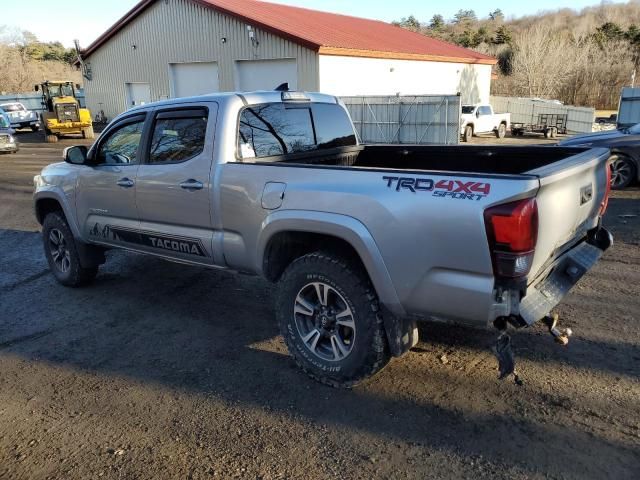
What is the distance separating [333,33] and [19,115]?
19.0 meters

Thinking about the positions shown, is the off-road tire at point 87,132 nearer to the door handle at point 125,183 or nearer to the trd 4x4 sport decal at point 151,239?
the trd 4x4 sport decal at point 151,239

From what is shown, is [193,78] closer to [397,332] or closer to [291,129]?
[291,129]

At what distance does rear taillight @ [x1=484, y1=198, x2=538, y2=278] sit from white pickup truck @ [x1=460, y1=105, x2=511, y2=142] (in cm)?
2098

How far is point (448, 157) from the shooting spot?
490 centimetres

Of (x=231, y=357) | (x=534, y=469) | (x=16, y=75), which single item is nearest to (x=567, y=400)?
(x=534, y=469)

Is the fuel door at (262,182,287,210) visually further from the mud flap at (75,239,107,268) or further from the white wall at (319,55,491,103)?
the white wall at (319,55,491,103)

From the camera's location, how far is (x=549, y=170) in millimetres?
2889

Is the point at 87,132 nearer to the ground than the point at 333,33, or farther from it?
nearer to the ground

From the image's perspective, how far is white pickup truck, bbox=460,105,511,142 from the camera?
23312mm

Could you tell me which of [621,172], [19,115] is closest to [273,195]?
[621,172]

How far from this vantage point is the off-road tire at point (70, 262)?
5562 millimetres

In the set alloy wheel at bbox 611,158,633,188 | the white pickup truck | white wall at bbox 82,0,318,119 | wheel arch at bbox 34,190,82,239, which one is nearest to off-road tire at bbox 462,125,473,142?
the white pickup truck

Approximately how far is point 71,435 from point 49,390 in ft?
2.18

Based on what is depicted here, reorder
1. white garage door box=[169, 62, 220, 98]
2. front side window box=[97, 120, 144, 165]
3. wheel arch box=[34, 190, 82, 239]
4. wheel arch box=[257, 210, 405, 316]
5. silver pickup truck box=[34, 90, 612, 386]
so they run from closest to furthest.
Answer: silver pickup truck box=[34, 90, 612, 386] < wheel arch box=[257, 210, 405, 316] < front side window box=[97, 120, 144, 165] < wheel arch box=[34, 190, 82, 239] < white garage door box=[169, 62, 220, 98]
